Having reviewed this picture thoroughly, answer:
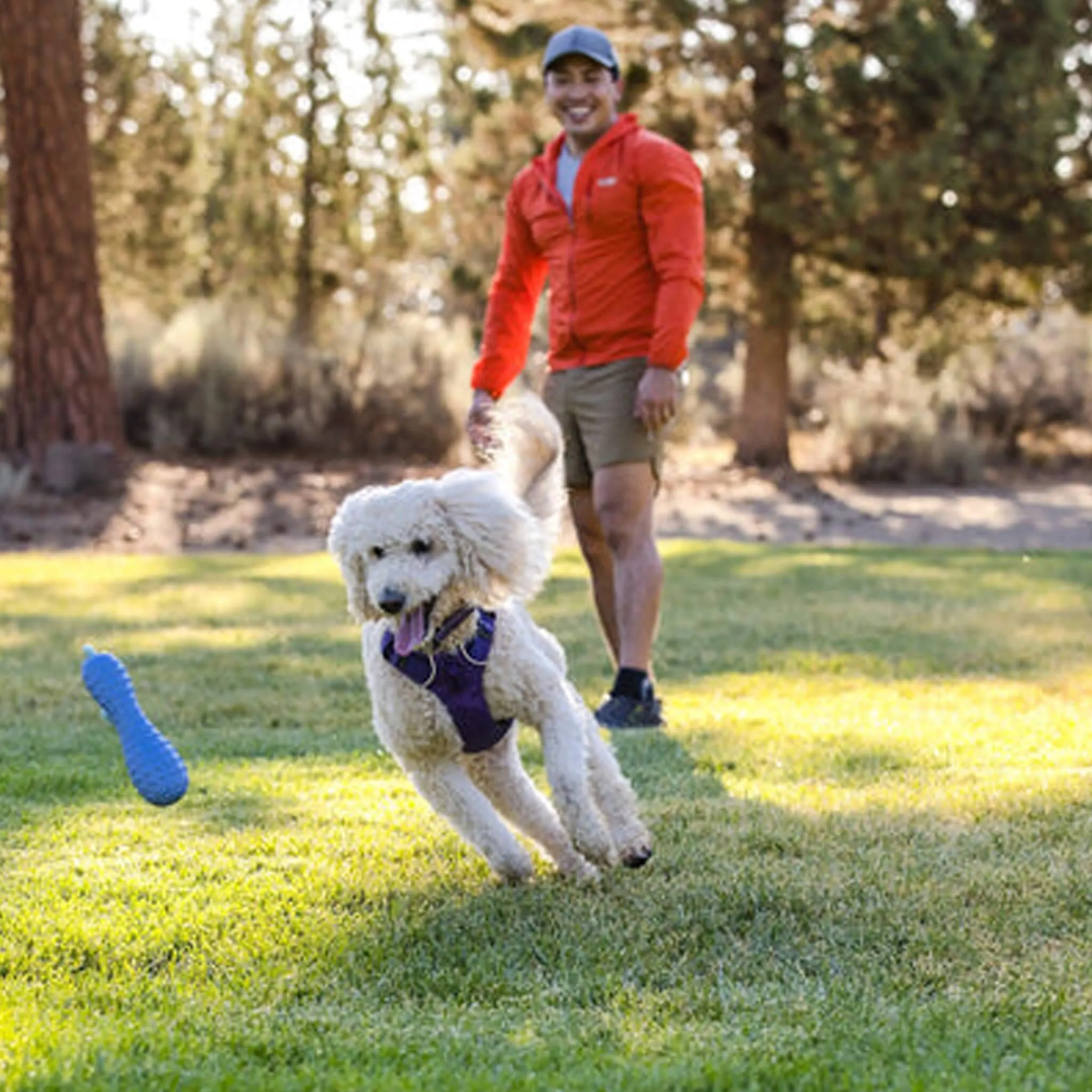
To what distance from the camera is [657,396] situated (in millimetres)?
6113

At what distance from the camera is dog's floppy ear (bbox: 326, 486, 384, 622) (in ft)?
13.5

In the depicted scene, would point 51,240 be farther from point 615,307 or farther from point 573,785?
point 573,785

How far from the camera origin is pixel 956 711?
6730mm

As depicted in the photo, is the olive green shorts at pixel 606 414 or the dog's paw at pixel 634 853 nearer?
A: the dog's paw at pixel 634 853

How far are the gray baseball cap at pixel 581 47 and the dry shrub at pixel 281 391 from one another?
1047cm

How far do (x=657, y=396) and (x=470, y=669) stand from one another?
2.20m

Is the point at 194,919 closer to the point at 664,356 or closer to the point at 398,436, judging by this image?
the point at 664,356

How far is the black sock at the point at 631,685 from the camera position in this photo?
630 centimetres

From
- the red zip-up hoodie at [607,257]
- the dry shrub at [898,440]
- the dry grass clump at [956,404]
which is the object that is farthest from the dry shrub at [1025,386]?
the red zip-up hoodie at [607,257]

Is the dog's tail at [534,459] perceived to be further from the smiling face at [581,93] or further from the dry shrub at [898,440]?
the dry shrub at [898,440]

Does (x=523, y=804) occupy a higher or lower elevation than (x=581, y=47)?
lower

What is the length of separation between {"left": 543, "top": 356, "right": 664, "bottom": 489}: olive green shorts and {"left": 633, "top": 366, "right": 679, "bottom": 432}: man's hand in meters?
0.10

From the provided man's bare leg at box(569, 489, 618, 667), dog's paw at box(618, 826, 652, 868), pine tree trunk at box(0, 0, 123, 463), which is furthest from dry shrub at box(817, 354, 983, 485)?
dog's paw at box(618, 826, 652, 868)

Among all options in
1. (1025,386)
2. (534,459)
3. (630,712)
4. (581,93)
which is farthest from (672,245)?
(1025,386)
